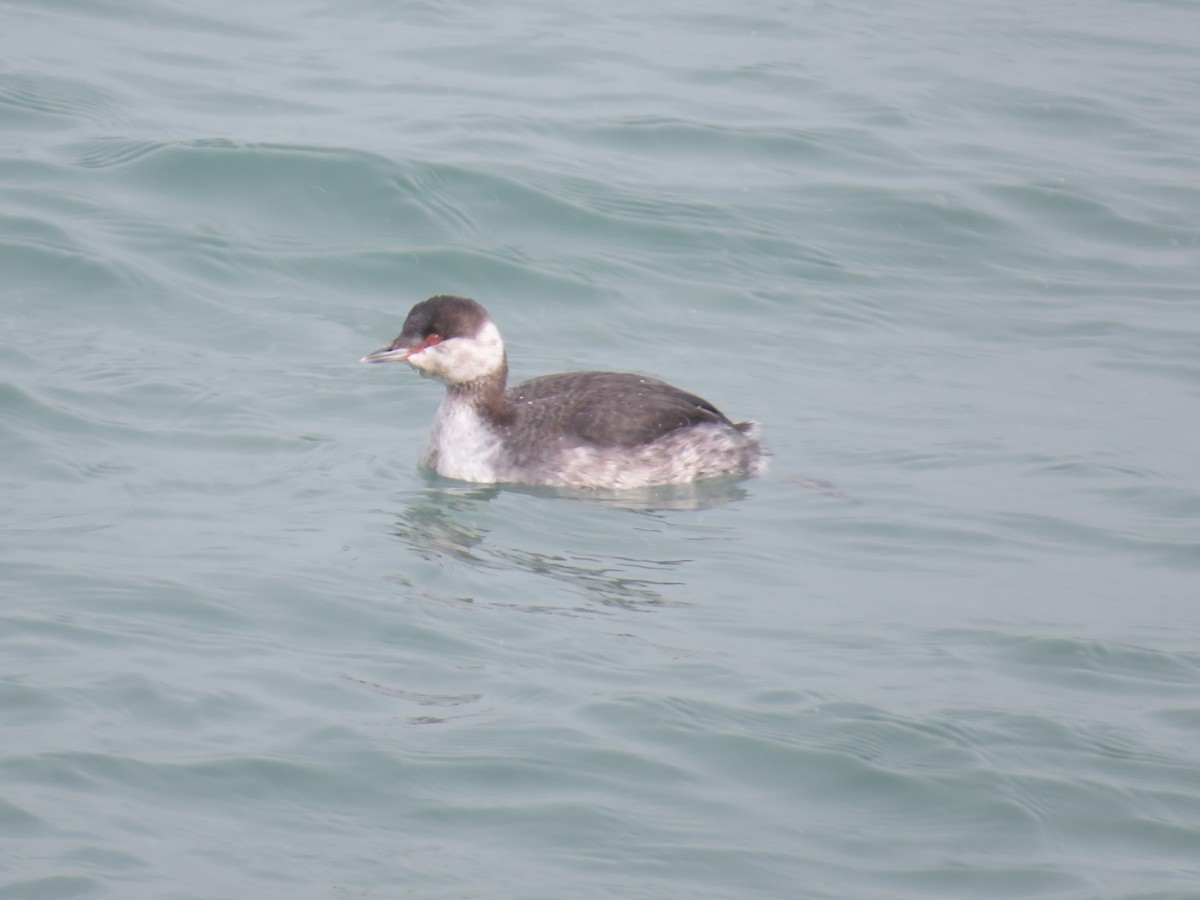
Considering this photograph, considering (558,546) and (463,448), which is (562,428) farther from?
(558,546)

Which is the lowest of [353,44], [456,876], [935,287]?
[456,876]

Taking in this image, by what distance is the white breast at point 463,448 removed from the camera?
10664mm

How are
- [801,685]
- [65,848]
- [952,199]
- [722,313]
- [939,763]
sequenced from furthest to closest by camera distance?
[952,199]
[722,313]
[801,685]
[939,763]
[65,848]

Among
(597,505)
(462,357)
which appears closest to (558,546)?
(597,505)

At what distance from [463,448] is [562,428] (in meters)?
0.60

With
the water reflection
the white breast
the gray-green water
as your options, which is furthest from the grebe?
the gray-green water

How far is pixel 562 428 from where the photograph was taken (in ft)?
35.5

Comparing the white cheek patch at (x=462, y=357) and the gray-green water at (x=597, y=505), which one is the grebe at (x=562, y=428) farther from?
the gray-green water at (x=597, y=505)

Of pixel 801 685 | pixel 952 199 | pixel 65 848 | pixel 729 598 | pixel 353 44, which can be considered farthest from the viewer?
pixel 353 44

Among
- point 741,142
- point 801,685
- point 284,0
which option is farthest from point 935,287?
point 284,0

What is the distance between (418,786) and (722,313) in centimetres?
786

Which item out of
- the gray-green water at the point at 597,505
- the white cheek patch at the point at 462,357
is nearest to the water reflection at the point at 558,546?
the gray-green water at the point at 597,505

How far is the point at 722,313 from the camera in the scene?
13.7 m

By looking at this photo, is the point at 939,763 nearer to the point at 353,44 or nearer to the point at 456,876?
the point at 456,876
